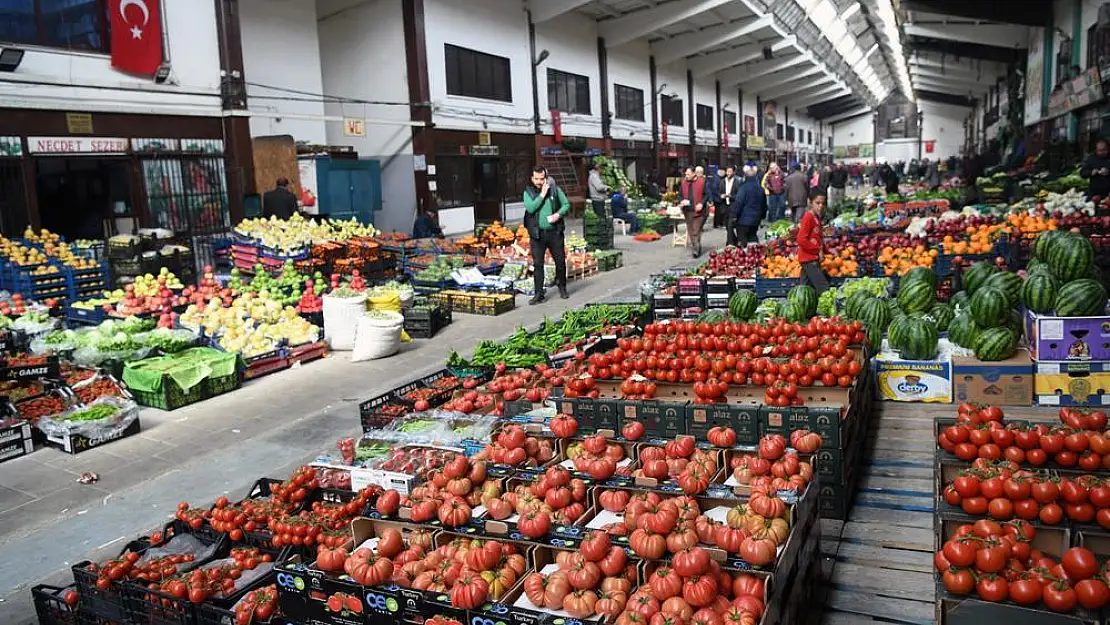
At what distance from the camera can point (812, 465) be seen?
3939 mm

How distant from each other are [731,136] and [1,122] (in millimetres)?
37876

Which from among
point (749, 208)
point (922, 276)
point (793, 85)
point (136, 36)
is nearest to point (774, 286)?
point (922, 276)

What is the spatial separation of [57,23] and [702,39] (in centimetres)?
2475

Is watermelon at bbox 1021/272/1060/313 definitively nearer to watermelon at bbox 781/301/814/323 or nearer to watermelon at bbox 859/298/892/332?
watermelon at bbox 859/298/892/332

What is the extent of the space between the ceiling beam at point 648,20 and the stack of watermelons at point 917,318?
21970 millimetres

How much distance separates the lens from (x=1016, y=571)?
2865 mm

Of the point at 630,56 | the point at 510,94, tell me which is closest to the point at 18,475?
the point at 510,94

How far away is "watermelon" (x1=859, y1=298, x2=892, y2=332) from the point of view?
6.66 metres

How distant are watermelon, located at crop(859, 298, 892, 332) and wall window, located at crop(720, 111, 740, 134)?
37410 mm

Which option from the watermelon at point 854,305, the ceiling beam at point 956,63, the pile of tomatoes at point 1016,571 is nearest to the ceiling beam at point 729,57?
the ceiling beam at point 956,63

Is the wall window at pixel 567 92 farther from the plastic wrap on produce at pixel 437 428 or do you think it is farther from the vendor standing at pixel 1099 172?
the plastic wrap on produce at pixel 437 428

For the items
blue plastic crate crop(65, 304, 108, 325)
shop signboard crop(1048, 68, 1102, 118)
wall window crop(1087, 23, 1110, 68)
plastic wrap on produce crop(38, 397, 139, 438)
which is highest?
wall window crop(1087, 23, 1110, 68)

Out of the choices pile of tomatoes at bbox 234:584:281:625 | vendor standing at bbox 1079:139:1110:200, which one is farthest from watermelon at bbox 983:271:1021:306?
vendor standing at bbox 1079:139:1110:200

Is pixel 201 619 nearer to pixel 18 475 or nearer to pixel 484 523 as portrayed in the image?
pixel 484 523
